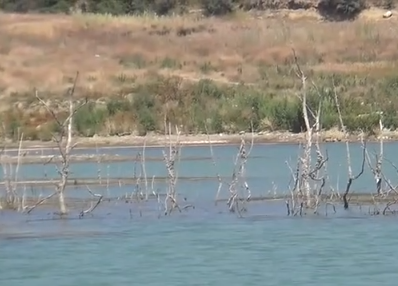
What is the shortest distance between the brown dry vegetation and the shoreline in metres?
4.07

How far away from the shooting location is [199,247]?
736 inches

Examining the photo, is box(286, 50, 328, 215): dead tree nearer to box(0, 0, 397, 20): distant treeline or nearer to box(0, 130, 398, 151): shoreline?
box(0, 130, 398, 151): shoreline

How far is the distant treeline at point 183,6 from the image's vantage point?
64.4 m

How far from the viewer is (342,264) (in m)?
17.0

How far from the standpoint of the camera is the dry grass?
50.3 m

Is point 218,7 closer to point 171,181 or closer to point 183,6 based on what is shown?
point 183,6

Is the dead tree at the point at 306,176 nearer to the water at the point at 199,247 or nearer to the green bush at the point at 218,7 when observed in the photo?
the water at the point at 199,247

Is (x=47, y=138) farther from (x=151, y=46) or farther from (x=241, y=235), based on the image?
(x=241, y=235)

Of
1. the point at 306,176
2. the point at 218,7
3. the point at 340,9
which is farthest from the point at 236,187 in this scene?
the point at 218,7

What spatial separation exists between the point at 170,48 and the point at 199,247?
36.7 metres

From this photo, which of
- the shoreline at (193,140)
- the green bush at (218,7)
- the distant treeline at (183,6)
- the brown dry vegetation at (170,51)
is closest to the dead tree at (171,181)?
the shoreline at (193,140)

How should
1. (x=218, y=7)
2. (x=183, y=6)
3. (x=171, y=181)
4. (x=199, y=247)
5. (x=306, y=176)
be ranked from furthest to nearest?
(x=183, y=6) → (x=218, y=7) → (x=171, y=181) → (x=306, y=176) → (x=199, y=247)

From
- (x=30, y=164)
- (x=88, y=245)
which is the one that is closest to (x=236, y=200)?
(x=88, y=245)

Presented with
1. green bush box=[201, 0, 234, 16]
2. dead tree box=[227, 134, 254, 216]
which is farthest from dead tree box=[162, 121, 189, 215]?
green bush box=[201, 0, 234, 16]
